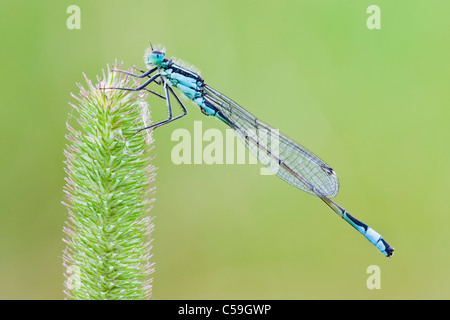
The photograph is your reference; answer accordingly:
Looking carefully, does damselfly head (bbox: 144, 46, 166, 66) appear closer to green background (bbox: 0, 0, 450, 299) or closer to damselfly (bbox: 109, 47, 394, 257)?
damselfly (bbox: 109, 47, 394, 257)

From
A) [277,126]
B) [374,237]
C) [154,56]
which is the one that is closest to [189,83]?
[154,56]

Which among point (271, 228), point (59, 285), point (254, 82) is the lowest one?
point (59, 285)

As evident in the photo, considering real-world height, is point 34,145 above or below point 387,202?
above

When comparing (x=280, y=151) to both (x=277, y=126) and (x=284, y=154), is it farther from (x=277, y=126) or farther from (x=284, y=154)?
(x=277, y=126)

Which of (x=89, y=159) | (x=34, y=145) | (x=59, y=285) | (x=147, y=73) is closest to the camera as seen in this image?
(x=89, y=159)

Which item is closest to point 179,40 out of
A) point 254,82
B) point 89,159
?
point 254,82

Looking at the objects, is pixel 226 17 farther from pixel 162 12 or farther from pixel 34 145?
pixel 34 145

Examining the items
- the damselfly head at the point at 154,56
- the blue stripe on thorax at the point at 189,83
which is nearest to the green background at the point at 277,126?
the blue stripe on thorax at the point at 189,83

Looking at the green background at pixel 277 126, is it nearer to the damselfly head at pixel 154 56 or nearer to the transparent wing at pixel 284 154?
the transparent wing at pixel 284 154
